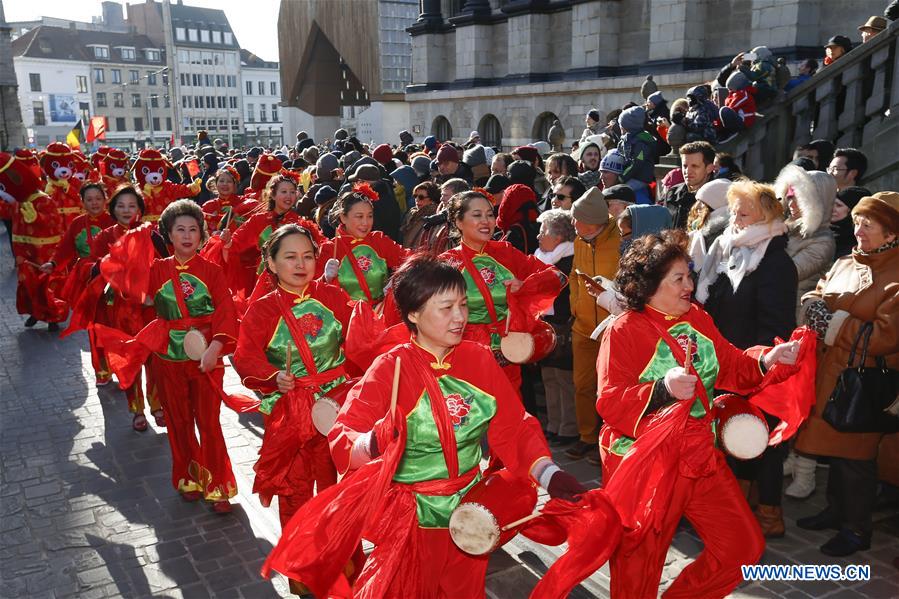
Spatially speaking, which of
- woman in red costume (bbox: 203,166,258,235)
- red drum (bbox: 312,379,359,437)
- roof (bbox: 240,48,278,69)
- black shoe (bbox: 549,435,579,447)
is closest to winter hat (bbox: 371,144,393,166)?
woman in red costume (bbox: 203,166,258,235)

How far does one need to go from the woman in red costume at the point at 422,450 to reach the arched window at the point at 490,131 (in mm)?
19577

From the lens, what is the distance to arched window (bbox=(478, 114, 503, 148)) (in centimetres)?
2259

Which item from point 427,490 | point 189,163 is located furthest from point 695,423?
point 189,163

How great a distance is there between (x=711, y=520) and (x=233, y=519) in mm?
3601

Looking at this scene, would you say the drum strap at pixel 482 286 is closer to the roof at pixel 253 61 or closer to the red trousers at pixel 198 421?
the red trousers at pixel 198 421

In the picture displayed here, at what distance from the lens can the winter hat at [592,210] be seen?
620cm

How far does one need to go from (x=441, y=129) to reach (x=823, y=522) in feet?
69.2

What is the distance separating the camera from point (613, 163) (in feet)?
27.8

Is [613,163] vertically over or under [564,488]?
over

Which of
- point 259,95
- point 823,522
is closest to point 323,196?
point 823,522

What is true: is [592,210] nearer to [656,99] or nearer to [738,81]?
[738,81]

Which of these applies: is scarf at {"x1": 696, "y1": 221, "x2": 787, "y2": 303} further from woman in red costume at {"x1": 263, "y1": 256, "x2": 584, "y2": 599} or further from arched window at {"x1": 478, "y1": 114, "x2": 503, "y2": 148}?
arched window at {"x1": 478, "y1": 114, "x2": 503, "y2": 148}

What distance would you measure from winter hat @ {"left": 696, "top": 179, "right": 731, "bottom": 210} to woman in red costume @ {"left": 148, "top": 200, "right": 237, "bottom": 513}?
3.66 meters

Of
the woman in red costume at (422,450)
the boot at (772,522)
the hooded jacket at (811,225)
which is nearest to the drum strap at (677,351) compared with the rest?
the woman in red costume at (422,450)
